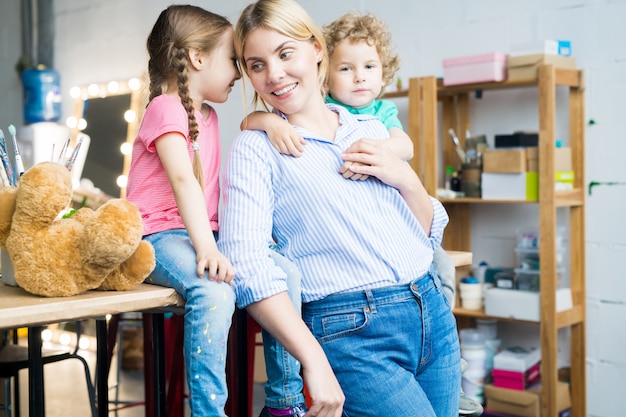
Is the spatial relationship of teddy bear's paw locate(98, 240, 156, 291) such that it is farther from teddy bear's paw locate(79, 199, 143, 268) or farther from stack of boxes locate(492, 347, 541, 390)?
stack of boxes locate(492, 347, 541, 390)

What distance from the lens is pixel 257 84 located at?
1.45 m

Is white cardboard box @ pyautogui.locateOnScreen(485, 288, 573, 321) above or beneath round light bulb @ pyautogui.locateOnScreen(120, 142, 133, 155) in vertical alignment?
beneath

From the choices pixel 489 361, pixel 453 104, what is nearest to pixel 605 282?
pixel 489 361

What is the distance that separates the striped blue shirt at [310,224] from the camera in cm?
135

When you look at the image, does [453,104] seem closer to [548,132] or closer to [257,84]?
[548,132]

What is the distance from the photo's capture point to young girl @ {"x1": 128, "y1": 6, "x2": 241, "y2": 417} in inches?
51.6

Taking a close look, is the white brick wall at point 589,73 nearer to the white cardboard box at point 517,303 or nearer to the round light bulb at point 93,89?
the white cardboard box at point 517,303

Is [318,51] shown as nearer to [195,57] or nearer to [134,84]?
[195,57]

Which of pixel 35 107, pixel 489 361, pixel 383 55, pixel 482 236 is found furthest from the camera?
pixel 35 107

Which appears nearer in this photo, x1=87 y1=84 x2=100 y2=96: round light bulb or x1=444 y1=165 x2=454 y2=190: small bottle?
x1=444 y1=165 x2=454 y2=190: small bottle

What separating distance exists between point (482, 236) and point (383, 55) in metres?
1.72

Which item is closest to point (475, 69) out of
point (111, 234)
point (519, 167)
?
point (519, 167)

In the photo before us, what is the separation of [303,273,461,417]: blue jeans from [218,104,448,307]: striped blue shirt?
0.03 m

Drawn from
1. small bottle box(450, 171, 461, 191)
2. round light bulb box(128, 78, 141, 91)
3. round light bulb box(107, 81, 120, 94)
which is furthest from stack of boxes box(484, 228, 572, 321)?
round light bulb box(107, 81, 120, 94)
